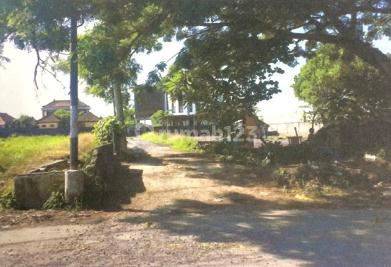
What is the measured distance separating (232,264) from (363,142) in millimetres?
14648

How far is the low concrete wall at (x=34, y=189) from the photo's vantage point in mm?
10844

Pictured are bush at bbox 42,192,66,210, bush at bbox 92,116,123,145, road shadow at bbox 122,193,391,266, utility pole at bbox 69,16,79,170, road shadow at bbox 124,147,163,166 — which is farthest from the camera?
bush at bbox 92,116,123,145

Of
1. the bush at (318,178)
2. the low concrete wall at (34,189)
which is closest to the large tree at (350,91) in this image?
the bush at (318,178)

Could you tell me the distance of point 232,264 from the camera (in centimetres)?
684

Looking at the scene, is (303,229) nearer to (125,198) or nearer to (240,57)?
(125,198)

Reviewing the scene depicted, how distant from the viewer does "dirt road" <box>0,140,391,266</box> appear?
279 inches

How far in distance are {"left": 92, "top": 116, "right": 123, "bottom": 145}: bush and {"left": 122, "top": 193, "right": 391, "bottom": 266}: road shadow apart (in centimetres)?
751

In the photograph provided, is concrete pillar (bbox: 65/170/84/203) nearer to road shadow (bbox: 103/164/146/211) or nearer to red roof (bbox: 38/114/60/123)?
road shadow (bbox: 103/164/146/211)

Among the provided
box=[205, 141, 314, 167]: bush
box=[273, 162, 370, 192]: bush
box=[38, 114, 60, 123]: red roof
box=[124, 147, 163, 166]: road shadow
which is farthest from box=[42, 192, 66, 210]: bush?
box=[38, 114, 60, 123]: red roof

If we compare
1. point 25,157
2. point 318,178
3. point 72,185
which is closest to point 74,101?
point 72,185

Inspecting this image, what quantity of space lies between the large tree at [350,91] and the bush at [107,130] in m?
8.42

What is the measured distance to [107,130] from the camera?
18.6 meters

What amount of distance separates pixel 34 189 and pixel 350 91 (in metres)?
17.5

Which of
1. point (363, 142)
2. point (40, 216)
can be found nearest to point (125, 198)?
point (40, 216)
